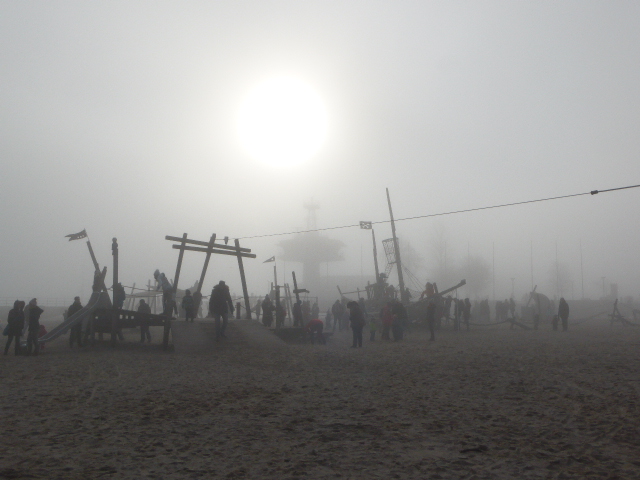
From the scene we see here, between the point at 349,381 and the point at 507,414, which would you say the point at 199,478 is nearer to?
the point at 507,414

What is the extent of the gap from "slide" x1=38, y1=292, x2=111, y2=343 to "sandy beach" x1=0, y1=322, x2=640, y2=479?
3879mm

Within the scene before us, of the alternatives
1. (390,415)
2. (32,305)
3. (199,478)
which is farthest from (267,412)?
(32,305)

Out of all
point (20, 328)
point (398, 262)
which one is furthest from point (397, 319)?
point (398, 262)

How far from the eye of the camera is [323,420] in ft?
23.0

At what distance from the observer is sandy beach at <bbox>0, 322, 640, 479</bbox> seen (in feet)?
16.8

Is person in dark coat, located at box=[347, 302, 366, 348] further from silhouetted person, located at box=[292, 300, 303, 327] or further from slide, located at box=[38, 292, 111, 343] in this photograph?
slide, located at box=[38, 292, 111, 343]

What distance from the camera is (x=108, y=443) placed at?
593 centimetres

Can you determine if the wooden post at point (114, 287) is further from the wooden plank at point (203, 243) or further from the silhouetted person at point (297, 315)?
the silhouetted person at point (297, 315)

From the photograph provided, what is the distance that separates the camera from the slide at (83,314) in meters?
16.7

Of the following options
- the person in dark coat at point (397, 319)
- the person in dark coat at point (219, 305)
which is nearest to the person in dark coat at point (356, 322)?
the person in dark coat at point (397, 319)

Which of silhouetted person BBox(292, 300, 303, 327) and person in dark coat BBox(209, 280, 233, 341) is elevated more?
person in dark coat BBox(209, 280, 233, 341)

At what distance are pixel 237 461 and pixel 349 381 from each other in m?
5.17

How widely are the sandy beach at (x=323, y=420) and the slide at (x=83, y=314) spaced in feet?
12.7

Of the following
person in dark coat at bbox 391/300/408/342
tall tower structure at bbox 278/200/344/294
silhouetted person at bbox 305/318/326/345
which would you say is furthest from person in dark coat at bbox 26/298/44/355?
tall tower structure at bbox 278/200/344/294
